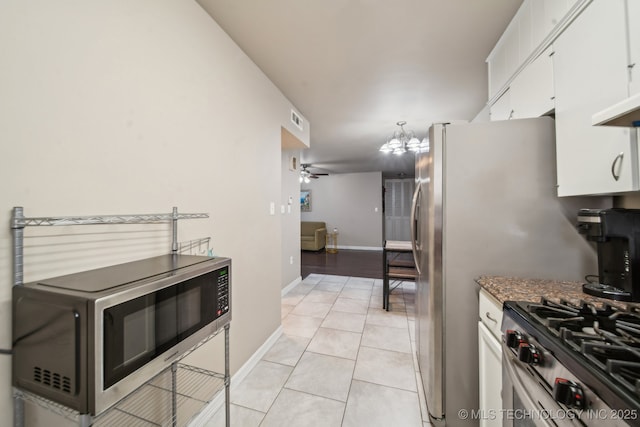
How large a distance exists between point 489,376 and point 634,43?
4.79 ft

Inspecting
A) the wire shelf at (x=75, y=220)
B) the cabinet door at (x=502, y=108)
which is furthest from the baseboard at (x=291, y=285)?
the cabinet door at (x=502, y=108)

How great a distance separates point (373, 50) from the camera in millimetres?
1883

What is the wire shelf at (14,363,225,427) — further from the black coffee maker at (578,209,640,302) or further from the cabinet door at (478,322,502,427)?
the black coffee maker at (578,209,640,302)

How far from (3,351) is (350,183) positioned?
761cm

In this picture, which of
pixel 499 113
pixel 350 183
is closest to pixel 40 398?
pixel 499 113

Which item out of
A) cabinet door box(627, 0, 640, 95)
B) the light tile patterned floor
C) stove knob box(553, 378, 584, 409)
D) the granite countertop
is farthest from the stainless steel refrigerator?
stove knob box(553, 378, 584, 409)

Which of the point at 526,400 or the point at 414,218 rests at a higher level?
the point at 414,218

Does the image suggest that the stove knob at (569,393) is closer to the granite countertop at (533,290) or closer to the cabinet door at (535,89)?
the granite countertop at (533,290)

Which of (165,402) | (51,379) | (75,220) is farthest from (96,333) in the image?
(165,402)

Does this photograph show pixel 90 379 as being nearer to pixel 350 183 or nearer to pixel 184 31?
pixel 184 31

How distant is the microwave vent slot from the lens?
612 millimetres

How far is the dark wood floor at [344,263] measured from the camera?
16.1ft

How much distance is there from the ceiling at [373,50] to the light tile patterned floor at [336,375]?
257 cm

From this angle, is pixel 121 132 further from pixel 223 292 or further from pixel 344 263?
pixel 344 263
